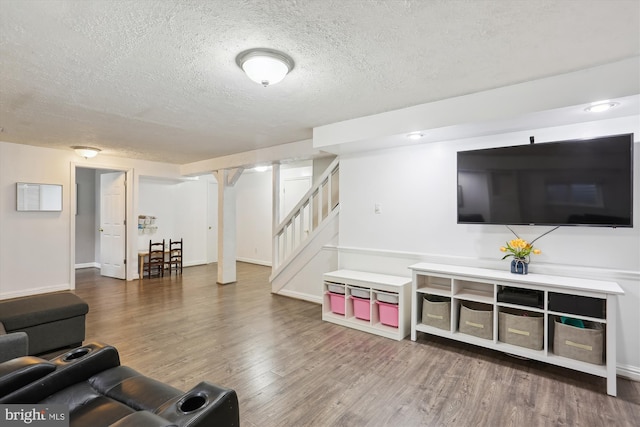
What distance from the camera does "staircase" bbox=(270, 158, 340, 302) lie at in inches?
179

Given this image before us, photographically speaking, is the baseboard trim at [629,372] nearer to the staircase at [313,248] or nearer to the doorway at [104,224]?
the staircase at [313,248]

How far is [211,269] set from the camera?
23.8 ft

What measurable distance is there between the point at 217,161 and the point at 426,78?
456cm

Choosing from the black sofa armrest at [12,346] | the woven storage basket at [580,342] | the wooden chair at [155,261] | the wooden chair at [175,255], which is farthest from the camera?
the wooden chair at [175,255]

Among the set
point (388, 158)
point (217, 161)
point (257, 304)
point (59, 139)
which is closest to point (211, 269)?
point (217, 161)

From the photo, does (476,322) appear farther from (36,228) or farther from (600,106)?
(36,228)

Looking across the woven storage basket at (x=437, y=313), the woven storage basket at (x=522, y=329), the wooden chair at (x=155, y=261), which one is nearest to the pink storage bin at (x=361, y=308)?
the woven storage basket at (x=437, y=313)

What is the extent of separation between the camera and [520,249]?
2.86 metres

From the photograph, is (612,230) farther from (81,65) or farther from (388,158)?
(81,65)

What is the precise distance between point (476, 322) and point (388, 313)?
2.87ft

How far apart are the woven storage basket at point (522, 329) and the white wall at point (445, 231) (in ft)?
1.57

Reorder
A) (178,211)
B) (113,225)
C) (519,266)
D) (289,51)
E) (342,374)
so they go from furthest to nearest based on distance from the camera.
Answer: (178,211) → (113,225) → (519,266) → (342,374) → (289,51)

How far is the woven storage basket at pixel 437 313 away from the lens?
3.10 meters

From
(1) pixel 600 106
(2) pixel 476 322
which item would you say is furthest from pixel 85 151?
(1) pixel 600 106
